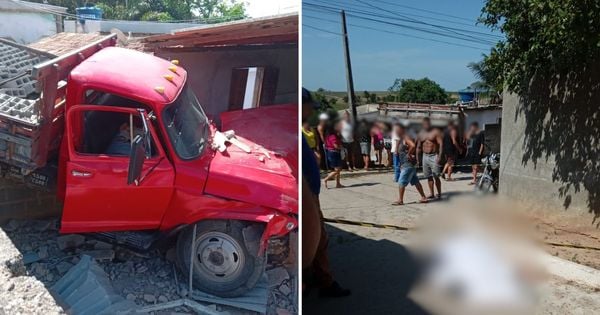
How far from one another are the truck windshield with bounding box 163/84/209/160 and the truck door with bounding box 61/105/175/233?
6 cm

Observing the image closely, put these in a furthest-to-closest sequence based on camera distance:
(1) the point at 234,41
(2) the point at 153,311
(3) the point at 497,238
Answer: (2) the point at 153,311
(1) the point at 234,41
(3) the point at 497,238

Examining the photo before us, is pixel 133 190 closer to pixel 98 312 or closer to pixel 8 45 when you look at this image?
pixel 98 312

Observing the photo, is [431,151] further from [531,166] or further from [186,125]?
[186,125]

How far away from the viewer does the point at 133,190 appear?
5.55 ft

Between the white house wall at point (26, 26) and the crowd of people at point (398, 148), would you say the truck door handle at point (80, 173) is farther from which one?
the crowd of people at point (398, 148)

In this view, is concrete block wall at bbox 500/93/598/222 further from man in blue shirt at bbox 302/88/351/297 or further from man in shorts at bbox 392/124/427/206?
man in blue shirt at bbox 302/88/351/297

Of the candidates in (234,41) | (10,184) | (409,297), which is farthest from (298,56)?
(10,184)

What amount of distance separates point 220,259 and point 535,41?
119 cm

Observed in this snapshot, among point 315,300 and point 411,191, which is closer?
point 411,191

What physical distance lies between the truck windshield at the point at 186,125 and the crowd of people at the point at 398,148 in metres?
0.49

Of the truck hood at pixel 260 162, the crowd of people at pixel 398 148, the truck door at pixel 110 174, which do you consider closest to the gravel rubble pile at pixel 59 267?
the truck door at pixel 110 174

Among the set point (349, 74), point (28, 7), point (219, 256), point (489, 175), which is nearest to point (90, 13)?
point (28, 7)

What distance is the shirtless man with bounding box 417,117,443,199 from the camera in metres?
1.19

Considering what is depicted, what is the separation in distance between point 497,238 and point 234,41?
96 centimetres
